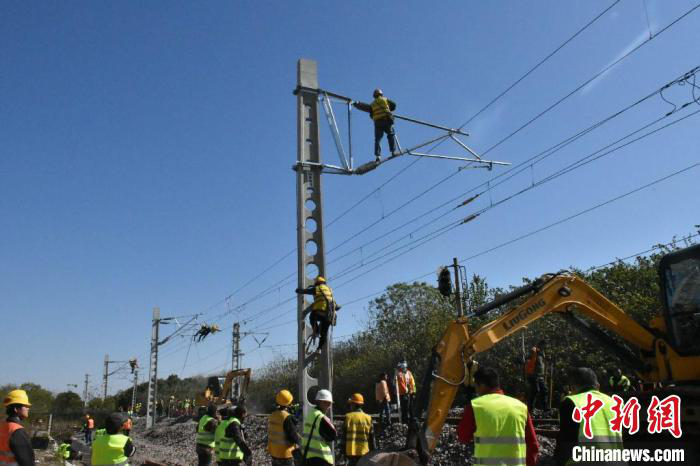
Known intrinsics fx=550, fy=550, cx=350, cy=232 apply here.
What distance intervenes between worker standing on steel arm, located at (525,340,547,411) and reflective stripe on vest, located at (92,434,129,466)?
1267 cm

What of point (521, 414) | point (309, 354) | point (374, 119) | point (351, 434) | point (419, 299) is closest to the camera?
point (521, 414)

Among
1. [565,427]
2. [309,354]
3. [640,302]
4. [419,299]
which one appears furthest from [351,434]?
[419,299]

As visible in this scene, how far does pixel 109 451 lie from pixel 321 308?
460 centimetres

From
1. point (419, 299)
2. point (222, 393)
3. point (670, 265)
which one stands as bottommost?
point (222, 393)

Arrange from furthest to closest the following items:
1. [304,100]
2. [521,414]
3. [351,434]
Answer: [304,100] < [351,434] < [521,414]

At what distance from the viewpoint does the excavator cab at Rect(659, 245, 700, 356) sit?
27.2 ft

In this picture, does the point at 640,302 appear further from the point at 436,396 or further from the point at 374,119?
the point at 436,396

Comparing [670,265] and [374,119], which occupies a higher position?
[374,119]

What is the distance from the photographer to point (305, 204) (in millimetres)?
11070

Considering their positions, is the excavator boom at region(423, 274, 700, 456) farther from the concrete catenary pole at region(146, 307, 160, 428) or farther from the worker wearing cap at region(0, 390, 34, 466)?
the concrete catenary pole at region(146, 307, 160, 428)

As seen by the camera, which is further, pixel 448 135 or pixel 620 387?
pixel 448 135

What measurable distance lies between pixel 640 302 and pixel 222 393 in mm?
24270

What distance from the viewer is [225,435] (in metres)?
8.57

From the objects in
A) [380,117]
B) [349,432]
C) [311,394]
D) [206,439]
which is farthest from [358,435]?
[380,117]
